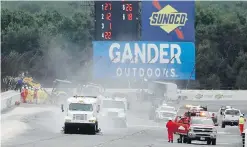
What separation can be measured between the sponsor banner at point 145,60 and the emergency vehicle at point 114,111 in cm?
2550

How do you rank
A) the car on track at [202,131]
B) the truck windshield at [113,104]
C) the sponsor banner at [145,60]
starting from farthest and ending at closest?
1. the sponsor banner at [145,60]
2. the truck windshield at [113,104]
3. the car on track at [202,131]

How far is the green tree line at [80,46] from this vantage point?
119m

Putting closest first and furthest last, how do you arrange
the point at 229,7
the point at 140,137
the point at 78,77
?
the point at 140,137 → the point at 78,77 → the point at 229,7

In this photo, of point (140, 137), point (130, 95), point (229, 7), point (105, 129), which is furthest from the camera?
point (229, 7)

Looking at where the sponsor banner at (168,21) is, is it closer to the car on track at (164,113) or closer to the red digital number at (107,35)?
the red digital number at (107,35)

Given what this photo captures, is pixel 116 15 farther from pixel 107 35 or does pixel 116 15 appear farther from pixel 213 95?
pixel 213 95

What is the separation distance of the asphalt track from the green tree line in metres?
42.0

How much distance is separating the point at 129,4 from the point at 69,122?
31122 mm

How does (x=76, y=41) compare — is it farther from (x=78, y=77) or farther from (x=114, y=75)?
(x=114, y=75)

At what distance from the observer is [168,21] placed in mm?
82375

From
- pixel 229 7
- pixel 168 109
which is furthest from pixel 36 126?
pixel 229 7

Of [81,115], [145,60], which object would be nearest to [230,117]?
[81,115]

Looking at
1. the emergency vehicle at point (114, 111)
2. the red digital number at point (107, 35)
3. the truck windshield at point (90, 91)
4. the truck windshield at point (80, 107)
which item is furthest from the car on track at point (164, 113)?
the truck windshield at point (80, 107)

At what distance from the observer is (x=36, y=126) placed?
5522 centimetres
